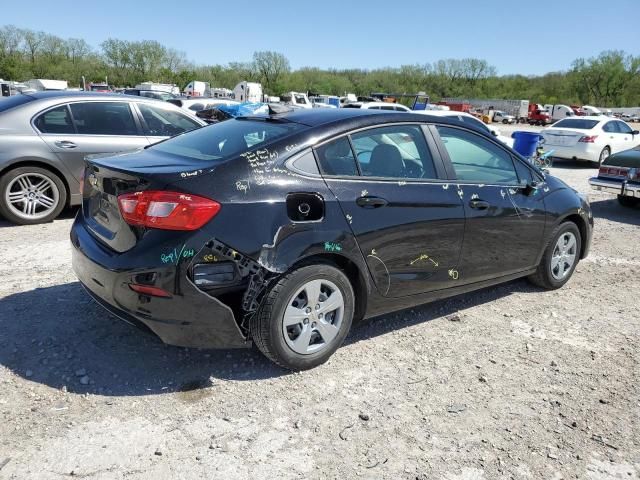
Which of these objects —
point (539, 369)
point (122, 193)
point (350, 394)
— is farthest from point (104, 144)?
point (539, 369)

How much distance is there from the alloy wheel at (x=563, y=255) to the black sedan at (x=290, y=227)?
96cm

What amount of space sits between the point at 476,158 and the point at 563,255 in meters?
1.54

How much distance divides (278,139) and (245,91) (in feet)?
149

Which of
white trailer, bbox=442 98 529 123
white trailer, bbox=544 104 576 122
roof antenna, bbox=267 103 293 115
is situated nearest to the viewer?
roof antenna, bbox=267 103 293 115

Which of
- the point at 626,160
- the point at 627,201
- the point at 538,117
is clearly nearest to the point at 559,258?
the point at 626,160

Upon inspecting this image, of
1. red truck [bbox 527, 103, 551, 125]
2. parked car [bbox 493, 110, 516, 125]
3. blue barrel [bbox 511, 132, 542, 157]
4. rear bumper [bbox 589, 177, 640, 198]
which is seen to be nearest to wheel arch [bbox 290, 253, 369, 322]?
rear bumper [bbox 589, 177, 640, 198]

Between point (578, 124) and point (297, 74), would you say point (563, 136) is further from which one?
point (297, 74)

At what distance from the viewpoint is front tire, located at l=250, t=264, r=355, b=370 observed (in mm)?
3020

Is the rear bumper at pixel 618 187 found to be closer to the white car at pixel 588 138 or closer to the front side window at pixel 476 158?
the front side window at pixel 476 158

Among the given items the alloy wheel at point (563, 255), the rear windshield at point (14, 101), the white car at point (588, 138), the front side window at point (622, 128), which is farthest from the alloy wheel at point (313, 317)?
the front side window at point (622, 128)

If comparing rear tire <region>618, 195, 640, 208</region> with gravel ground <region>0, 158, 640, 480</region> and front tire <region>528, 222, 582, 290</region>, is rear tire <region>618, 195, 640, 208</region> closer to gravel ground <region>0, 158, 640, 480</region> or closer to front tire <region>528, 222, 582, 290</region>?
front tire <region>528, 222, 582, 290</region>

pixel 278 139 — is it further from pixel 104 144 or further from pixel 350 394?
pixel 104 144

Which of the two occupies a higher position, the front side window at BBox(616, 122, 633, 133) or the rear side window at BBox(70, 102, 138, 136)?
the front side window at BBox(616, 122, 633, 133)

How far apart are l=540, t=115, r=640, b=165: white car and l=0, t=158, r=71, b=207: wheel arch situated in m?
13.7
